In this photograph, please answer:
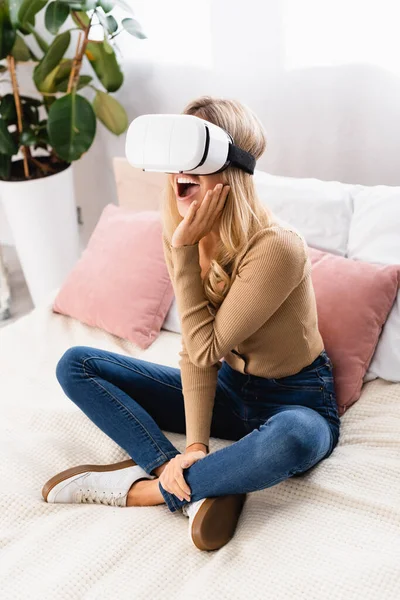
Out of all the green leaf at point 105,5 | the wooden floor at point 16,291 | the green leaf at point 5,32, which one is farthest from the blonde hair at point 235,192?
the wooden floor at point 16,291

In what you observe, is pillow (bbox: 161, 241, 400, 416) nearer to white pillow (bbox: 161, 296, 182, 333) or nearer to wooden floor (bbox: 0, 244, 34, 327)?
white pillow (bbox: 161, 296, 182, 333)

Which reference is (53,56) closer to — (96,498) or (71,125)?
(71,125)

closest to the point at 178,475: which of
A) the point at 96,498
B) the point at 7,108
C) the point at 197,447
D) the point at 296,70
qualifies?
the point at 197,447

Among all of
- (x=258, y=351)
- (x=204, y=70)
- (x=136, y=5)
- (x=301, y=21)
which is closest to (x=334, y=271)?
(x=258, y=351)

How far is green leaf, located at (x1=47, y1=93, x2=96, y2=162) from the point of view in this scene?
6.97 feet

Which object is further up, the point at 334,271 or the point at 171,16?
the point at 171,16

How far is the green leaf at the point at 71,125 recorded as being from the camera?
2.12 meters

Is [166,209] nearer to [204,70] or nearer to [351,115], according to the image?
[351,115]

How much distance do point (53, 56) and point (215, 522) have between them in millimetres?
1602

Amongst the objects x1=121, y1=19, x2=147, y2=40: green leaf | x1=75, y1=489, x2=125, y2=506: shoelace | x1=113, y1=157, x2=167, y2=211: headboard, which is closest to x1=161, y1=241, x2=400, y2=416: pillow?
x1=75, y1=489, x2=125, y2=506: shoelace

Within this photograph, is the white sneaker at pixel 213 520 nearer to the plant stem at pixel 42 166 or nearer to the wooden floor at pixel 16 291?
the plant stem at pixel 42 166

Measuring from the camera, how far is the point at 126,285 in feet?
5.93

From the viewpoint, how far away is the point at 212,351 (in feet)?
4.17

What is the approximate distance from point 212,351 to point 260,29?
1.14m
